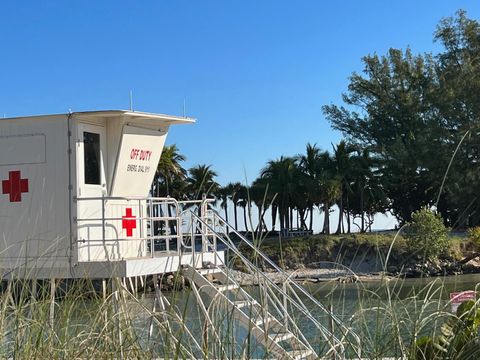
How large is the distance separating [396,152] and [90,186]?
42.9 metres

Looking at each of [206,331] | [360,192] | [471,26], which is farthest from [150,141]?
[471,26]

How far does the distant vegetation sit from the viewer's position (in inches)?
1935

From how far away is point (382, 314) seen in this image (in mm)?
3426

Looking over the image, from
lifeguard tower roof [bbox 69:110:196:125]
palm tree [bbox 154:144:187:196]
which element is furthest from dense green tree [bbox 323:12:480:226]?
lifeguard tower roof [bbox 69:110:196:125]

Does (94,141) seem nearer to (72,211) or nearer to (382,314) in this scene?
(72,211)

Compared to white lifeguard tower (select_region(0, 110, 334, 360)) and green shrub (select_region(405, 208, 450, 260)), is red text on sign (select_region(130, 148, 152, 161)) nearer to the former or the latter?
white lifeguard tower (select_region(0, 110, 334, 360))

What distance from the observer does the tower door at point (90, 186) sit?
9.98m

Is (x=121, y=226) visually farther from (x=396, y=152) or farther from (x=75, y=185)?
(x=396, y=152)

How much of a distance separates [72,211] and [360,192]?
145 ft

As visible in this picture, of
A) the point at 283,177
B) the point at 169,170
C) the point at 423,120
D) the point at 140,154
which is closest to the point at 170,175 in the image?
the point at 169,170

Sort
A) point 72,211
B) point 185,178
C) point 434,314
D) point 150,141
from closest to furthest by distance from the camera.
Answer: point 434,314, point 72,211, point 150,141, point 185,178

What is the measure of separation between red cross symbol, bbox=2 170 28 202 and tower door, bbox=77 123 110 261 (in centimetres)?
85

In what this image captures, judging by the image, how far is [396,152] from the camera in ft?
167

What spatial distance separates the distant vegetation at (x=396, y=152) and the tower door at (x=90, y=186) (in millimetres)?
36400
